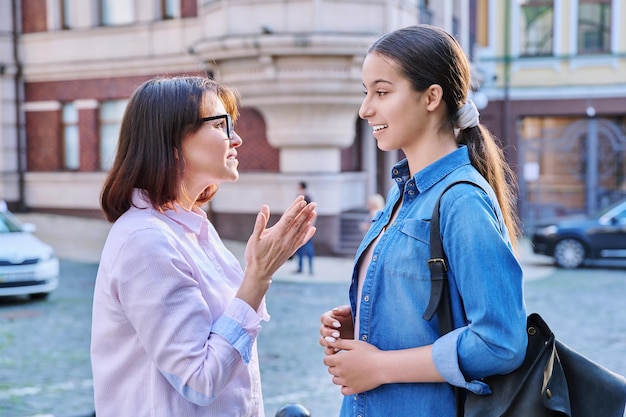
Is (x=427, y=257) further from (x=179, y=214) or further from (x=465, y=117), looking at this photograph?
(x=179, y=214)

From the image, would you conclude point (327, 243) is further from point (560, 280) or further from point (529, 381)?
point (529, 381)

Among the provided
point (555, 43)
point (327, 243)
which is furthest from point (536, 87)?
point (327, 243)

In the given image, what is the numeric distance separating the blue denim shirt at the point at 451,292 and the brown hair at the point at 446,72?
0.28 feet

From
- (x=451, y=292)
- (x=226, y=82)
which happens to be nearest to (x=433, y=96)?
A: (x=451, y=292)

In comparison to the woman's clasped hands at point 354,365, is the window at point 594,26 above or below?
above

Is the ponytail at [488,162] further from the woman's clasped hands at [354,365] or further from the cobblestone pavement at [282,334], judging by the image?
the cobblestone pavement at [282,334]

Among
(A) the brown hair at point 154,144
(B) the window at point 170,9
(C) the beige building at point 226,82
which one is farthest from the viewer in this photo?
(B) the window at point 170,9

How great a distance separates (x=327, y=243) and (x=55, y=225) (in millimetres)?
7903

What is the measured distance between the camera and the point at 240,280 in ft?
7.62

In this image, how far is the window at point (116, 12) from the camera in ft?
64.8

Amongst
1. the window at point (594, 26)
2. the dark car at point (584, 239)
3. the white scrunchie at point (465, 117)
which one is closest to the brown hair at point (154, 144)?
the white scrunchie at point (465, 117)

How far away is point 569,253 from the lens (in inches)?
601

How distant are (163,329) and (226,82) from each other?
47.5 feet

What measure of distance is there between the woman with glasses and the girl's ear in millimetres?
445
